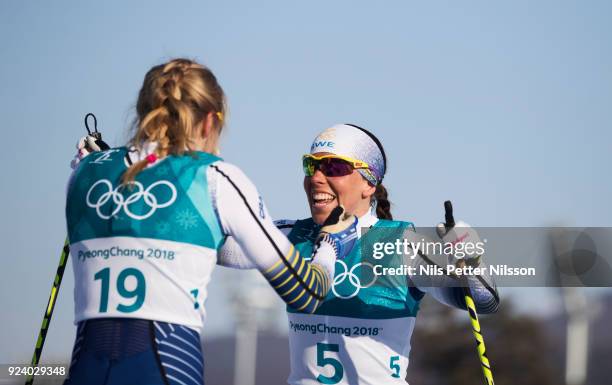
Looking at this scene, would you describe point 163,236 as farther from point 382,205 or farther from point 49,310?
point 382,205

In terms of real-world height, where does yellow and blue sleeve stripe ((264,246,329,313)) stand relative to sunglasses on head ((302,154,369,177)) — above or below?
below

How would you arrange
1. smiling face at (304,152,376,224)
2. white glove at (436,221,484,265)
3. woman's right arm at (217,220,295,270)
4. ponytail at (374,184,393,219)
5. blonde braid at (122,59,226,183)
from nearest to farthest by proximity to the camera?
blonde braid at (122,59,226,183) < woman's right arm at (217,220,295,270) < white glove at (436,221,484,265) < smiling face at (304,152,376,224) < ponytail at (374,184,393,219)

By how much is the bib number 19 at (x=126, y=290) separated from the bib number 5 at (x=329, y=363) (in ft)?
8.66

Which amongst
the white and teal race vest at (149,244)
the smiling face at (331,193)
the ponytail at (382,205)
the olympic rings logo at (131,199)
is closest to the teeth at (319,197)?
the smiling face at (331,193)

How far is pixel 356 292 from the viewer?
696 centimetres

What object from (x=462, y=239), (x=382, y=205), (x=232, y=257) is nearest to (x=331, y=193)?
(x=382, y=205)

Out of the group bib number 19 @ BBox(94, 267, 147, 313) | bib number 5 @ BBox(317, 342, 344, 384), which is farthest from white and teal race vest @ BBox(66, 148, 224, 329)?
bib number 5 @ BBox(317, 342, 344, 384)

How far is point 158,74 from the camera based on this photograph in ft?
15.5

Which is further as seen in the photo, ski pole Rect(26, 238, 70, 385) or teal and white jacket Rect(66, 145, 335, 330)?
ski pole Rect(26, 238, 70, 385)

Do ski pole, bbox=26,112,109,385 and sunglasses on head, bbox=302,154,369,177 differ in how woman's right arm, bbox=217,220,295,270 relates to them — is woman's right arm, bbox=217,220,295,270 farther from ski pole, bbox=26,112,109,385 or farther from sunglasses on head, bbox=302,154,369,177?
sunglasses on head, bbox=302,154,369,177

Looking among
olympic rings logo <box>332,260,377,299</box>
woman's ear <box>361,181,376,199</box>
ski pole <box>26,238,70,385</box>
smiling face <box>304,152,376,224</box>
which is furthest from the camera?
woman's ear <box>361,181,376,199</box>

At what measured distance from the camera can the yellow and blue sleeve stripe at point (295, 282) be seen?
4656mm

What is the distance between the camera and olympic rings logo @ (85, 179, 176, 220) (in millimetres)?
4453

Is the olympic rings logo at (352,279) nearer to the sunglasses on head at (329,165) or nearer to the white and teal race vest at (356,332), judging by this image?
the white and teal race vest at (356,332)
